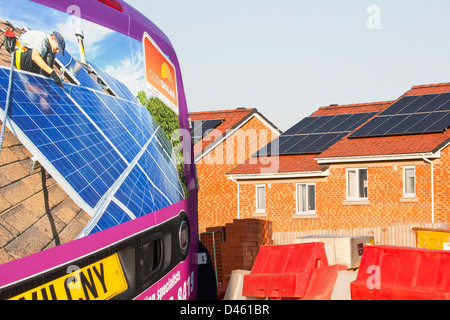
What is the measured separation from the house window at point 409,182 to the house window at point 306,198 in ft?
15.9

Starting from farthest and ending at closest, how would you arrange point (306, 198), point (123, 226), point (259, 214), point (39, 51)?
point (259, 214)
point (306, 198)
point (123, 226)
point (39, 51)

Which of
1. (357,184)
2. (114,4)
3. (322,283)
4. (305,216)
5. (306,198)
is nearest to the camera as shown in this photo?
A: (114,4)

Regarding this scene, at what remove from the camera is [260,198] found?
34500 millimetres

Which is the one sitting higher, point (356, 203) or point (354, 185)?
point (354, 185)

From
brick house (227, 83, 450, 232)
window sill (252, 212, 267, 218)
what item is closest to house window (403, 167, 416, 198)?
brick house (227, 83, 450, 232)

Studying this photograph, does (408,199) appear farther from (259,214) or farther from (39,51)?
(39,51)

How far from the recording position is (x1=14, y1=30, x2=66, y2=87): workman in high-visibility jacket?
129 inches

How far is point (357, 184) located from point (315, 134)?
526cm

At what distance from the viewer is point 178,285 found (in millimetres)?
5117

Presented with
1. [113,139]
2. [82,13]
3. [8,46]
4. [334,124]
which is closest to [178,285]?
[113,139]

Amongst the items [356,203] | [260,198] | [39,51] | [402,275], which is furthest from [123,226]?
[260,198]

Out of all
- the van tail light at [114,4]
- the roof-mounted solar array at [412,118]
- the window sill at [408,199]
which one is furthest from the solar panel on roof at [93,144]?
the roof-mounted solar array at [412,118]
